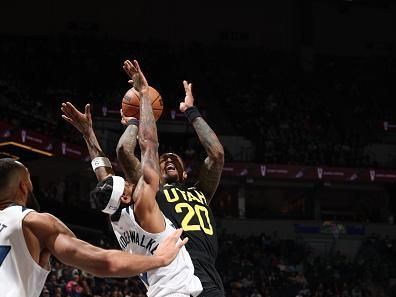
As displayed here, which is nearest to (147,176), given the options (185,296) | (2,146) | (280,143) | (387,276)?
(185,296)

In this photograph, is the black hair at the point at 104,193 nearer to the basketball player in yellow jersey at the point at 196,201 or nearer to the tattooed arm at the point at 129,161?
the basketball player in yellow jersey at the point at 196,201

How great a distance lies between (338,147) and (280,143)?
2179 mm

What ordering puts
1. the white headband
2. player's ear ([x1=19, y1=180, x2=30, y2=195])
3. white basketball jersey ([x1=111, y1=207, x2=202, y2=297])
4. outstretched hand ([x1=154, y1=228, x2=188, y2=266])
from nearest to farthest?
player's ear ([x1=19, y1=180, x2=30, y2=195]), outstretched hand ([x1=154, y1=228, x2=188, y2=266]), the white headband, white basketball jersey ([x1=111, y1=207, x2=202, y2=297])

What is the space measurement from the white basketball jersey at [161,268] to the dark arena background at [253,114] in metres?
14.0

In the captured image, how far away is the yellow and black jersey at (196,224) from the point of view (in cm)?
477

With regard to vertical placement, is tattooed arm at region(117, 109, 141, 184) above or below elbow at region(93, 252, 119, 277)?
above

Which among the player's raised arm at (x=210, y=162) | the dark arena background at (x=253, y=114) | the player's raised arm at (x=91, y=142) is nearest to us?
the player's raised arm at (x=210, y=162)

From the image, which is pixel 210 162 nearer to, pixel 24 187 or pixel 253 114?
pixel 24 187

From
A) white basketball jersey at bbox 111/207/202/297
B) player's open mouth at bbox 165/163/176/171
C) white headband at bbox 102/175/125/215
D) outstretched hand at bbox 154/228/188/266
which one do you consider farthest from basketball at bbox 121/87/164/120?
outstretched hand at bbox 154/228/188/266

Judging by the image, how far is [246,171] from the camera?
24500mm

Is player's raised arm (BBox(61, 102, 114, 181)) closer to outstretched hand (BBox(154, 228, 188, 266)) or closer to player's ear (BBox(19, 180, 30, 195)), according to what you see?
outstretched hand (BBox(154, 228, 188, 266))

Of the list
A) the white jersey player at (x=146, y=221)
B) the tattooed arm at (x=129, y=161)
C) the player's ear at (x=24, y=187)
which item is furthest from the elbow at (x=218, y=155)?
the player's ear at (x=24, y=187)

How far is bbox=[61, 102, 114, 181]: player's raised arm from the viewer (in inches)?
220

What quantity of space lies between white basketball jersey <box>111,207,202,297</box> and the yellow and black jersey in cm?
24
